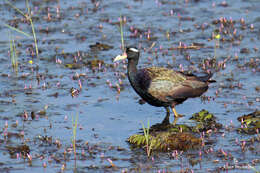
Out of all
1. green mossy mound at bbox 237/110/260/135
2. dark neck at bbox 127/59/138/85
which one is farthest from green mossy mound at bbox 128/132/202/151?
dark neck at bbox 127/59/138/85

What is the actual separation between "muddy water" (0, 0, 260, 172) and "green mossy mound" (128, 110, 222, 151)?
237 millimetres

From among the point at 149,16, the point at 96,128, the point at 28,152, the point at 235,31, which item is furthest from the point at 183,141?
the point at 149,16

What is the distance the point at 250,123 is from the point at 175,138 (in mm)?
1821

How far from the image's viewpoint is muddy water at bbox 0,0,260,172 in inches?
429

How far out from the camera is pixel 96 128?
1253 centimetres

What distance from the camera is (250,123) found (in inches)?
→ 487

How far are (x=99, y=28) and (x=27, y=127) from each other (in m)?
7.26

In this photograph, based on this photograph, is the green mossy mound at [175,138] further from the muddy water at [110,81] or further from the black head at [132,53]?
the black head at [132,53]

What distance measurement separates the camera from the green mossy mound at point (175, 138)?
37.0 feet

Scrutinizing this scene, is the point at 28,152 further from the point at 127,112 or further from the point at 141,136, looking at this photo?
the point at 127,112

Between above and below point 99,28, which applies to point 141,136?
below

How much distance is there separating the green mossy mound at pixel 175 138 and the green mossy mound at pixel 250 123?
484mm

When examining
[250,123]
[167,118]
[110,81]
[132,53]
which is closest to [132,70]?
[132,53]

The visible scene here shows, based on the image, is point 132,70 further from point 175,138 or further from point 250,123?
point 250,123
